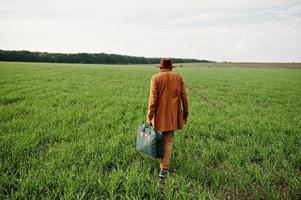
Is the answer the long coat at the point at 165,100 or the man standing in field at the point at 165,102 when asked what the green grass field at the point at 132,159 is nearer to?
the man standing in field at the point at 165,102

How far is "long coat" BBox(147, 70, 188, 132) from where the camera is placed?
14.0 feet

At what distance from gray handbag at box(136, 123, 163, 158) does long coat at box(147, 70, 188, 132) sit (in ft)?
0.48

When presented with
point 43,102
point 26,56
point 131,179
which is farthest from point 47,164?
point 26,56

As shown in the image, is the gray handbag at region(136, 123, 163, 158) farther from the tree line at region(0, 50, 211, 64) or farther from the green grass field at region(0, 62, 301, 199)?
the tree line at region(0, 50, 211, 64)

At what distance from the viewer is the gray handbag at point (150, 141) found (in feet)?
14.0


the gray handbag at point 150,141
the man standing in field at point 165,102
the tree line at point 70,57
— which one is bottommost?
the gray handbag at point 150,141

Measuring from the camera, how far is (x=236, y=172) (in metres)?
4.63

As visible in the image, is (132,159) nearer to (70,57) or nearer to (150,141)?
(150,141)

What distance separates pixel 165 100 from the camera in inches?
171

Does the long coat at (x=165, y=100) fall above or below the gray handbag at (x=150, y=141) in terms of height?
above

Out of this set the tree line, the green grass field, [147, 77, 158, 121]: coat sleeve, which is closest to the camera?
the green grass field

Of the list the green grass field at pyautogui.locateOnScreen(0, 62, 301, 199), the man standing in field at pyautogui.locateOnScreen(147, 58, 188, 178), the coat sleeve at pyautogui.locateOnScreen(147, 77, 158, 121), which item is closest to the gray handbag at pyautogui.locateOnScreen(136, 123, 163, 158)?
the man standing in field at pyautogui.locateOnScreen(147, 58, 188, 178)

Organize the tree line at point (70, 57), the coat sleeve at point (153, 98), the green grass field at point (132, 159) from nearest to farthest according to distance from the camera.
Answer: the green grass field at point (132, 159)
the coat sleeve at point (153, 98)
the tree line at point (70, 57)

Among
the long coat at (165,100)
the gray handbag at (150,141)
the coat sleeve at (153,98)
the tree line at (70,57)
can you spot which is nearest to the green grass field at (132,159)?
the gray handbag at (150,141)
